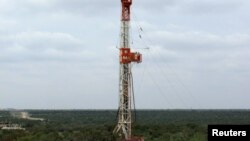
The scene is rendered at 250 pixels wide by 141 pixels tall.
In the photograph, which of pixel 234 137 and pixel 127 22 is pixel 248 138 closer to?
pixel 234 137

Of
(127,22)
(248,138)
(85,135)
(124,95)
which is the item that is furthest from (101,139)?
(248,138)

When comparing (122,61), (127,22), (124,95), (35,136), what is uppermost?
(127,22)

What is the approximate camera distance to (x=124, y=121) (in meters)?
36.5

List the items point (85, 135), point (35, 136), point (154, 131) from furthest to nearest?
point (154, 131), point (35, 136), point (85, 135)

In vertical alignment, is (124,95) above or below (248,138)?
above

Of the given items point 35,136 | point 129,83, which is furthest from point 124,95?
point 35,136

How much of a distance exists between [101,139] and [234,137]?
89.8 ft

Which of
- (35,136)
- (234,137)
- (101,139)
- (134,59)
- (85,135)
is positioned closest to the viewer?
(234,137)

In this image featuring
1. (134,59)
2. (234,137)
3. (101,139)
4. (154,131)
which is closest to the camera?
(234,137)

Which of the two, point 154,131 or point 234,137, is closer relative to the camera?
point 234,137

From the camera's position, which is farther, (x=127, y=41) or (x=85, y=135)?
(x=85, y=135)

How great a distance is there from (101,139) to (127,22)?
433 inches

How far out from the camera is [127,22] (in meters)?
36.6

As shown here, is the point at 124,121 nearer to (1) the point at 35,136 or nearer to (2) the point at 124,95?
(2) the point at 124,95
